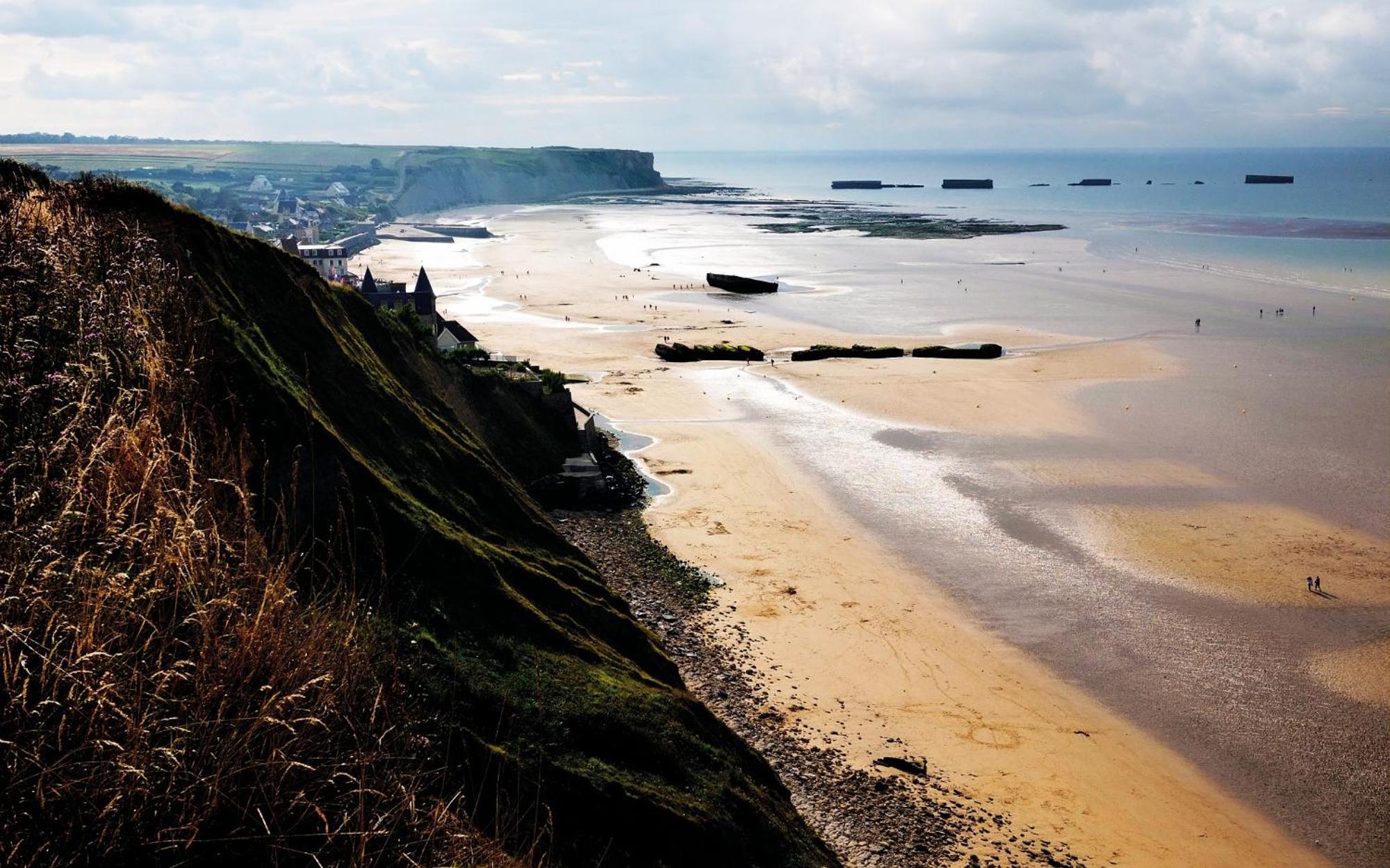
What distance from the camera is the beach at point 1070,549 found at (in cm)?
1666

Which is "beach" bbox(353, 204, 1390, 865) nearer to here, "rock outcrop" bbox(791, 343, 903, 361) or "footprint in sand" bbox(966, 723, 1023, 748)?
"footprint in sand" bbox(966, 723, 1023, 748)

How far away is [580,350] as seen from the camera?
173ft

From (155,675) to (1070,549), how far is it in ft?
80.1

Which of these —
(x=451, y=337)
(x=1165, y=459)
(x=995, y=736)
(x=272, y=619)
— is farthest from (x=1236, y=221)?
(x=272, y=619)

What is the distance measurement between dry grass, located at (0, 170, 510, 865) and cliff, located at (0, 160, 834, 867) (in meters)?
0.02

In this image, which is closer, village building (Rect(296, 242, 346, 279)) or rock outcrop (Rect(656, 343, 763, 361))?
rock outcrop (Rect(656, 343, 763, 361))

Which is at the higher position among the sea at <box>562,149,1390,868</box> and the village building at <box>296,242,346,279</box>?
the village building at <box>296,242,346,279</box>

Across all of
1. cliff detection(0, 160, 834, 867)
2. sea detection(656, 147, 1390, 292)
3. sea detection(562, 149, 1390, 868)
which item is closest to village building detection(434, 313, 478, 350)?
sea detection(562, 149, 1390, 868)

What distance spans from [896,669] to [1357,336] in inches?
1883

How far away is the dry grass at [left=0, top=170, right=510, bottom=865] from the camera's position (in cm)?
523

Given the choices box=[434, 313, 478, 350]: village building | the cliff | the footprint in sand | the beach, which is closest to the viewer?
the cliff

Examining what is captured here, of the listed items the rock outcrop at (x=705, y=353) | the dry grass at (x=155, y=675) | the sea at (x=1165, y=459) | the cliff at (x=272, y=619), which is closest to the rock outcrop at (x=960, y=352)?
the sea at (x=1165, y=459)

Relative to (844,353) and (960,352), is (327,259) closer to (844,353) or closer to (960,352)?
(844,353)

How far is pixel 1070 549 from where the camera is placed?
25844 millimetres
